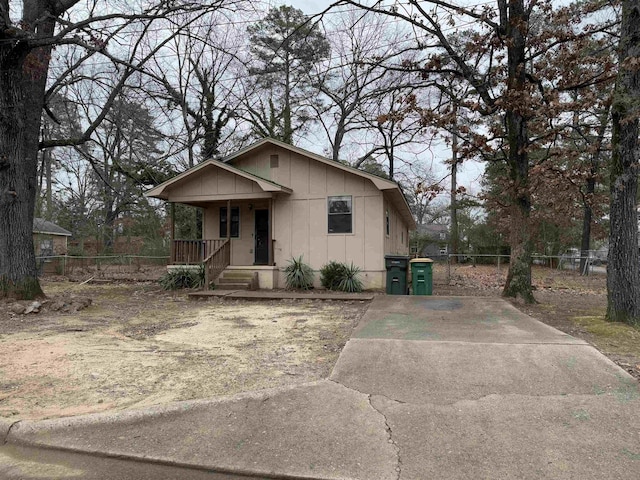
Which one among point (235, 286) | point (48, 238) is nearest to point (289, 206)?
point (235, 286)

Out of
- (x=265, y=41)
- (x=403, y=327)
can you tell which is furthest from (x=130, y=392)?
(x=265, y=41)

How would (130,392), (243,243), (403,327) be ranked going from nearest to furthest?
1. (130,392)
2. (403,327)
3. (243,243)

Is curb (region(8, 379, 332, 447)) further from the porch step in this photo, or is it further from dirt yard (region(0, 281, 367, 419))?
the porch step

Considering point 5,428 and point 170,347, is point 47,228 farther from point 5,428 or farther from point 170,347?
point 5,428

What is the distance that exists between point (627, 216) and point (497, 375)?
4.35m

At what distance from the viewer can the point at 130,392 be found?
377 cm

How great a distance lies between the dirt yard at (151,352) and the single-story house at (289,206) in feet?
10.7

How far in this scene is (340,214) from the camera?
1221 centimetres

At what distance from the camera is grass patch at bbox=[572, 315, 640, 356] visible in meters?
5.12

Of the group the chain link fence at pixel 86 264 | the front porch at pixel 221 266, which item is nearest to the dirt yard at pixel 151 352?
the front porch at pixel 221 266

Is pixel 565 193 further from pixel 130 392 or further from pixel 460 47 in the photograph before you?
pixel 130 392

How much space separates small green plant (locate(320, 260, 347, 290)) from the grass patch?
6173 millimetres

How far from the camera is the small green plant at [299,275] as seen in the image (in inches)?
470

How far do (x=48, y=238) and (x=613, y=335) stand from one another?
29941 mm
